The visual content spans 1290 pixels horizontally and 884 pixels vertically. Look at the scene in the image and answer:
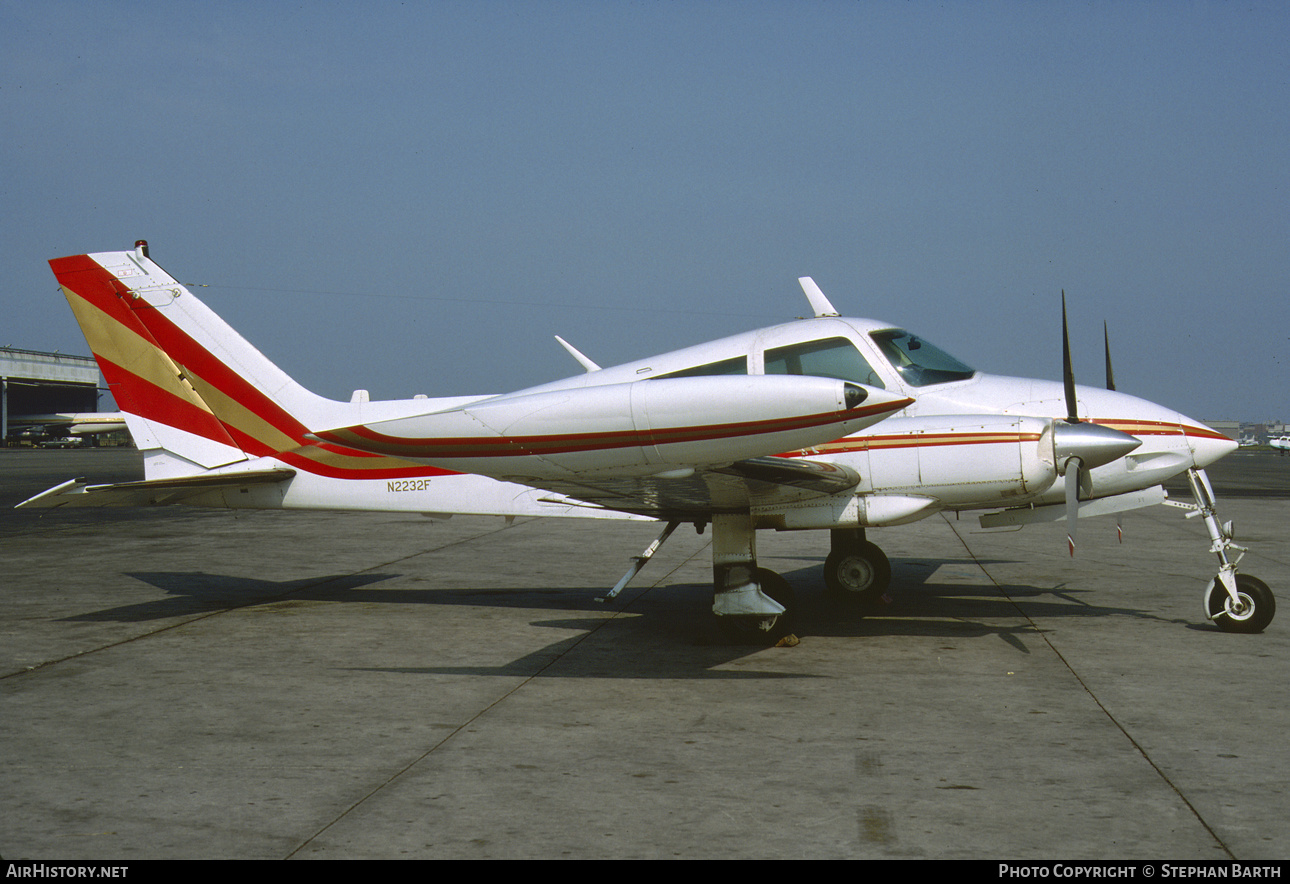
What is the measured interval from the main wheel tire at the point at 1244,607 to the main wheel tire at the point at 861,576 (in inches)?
115

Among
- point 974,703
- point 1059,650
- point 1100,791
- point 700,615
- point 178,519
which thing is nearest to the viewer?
point 1100,791

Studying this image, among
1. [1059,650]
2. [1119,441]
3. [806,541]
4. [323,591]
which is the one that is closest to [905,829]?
[1059,650]

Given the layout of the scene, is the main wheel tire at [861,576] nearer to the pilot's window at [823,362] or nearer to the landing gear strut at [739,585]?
the landing gear strut at [739,585]

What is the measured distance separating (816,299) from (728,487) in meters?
2.92

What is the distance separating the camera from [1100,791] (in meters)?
4.49

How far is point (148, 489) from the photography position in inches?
360

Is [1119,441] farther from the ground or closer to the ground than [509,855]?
farther from the ground

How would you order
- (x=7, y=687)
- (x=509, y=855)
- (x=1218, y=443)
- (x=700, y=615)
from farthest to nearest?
(x=700, y=615)
(x=1218, y=443)
(x=7, y=687)
(x=509, y=855)

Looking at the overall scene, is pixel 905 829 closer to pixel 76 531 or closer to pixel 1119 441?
pixel 1119 441

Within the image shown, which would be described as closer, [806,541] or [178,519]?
[806,541]

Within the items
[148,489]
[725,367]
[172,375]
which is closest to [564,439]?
[725,367]

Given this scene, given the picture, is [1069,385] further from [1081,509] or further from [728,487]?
[728,487]

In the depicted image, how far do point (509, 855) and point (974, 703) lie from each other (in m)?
3.47

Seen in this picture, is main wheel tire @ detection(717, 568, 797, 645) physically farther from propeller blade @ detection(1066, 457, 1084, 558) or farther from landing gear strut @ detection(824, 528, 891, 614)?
propeller blade @ detection(1066, 457, 1084, 558)
